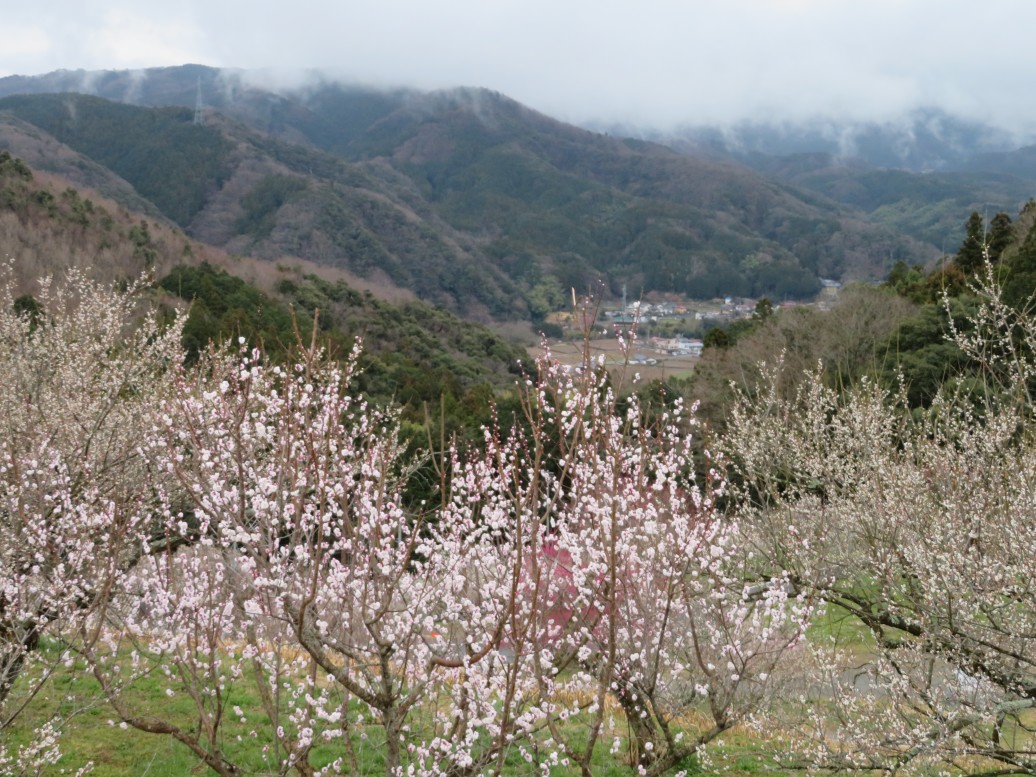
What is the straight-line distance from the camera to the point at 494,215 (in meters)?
110

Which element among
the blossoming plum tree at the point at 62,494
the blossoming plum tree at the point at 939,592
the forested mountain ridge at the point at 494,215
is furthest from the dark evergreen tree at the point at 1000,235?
the blossoming plum tree at the point at 62,494

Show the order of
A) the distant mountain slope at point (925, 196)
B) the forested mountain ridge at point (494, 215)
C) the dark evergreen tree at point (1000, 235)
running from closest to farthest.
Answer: the dark evergreen tree at point (1000, 235) < the forested mountain ridge at point (494, 215) < the distant mountain slope at point (925, 196)

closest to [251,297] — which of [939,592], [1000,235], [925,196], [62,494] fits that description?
[1000,235]

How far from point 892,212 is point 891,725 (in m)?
134

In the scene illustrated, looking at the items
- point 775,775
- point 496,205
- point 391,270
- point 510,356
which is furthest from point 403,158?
point 775,775

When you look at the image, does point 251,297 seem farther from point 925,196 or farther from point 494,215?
point 925,196

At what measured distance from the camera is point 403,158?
479ft

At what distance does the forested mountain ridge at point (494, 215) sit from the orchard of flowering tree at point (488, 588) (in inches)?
1730

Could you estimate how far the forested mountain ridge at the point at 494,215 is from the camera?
7462 centimetres

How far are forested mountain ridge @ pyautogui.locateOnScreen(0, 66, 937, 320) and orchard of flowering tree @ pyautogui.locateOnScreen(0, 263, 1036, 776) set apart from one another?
43930 millimetres

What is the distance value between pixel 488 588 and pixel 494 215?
352 feet

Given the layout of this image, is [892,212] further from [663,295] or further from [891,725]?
[891,725]

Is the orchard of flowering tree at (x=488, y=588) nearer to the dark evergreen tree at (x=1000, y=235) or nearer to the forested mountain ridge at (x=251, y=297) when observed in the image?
the forested mountain ridge at (x=251, y=297)

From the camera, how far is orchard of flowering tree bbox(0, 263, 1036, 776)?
447 centimetres
